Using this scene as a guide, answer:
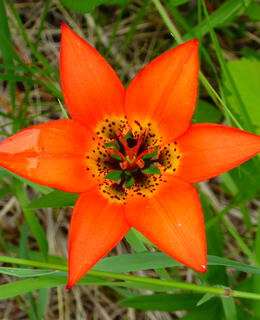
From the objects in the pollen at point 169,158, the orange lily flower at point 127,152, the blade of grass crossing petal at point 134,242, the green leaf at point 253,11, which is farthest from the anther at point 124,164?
the green leaf at point 253,11

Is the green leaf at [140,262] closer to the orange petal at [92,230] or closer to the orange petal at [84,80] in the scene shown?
the orange petal at [92,230]

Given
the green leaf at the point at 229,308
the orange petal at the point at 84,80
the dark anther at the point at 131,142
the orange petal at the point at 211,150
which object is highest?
the orange petal at the point at 84,80

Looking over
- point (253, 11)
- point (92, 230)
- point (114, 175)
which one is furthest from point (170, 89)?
point (253, 11)

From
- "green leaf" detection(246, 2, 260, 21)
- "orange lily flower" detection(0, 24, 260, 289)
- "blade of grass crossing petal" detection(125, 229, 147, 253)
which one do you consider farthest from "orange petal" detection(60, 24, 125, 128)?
"green leaf" detection(246, 2, 260, 21)

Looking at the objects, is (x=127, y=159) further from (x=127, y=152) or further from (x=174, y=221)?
(x=174, y=221)

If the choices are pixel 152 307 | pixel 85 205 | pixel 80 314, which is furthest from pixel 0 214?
pixel 85 205

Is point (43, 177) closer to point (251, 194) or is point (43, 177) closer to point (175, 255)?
point (175, 255)
